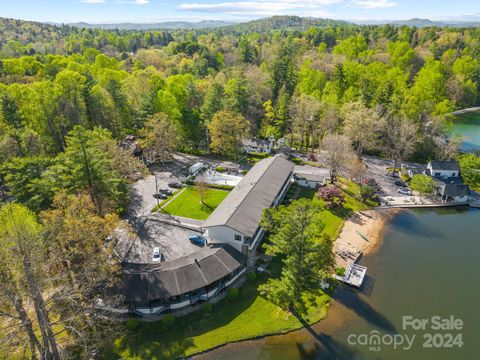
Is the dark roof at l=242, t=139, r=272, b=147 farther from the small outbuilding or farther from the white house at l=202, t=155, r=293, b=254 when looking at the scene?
the white house at l=202, t=155, r=293, b=254

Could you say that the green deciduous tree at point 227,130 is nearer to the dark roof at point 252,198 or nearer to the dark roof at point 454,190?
the dark roof at point 252,198

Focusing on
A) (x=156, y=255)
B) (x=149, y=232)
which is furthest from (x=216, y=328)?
(x=149, y=232)

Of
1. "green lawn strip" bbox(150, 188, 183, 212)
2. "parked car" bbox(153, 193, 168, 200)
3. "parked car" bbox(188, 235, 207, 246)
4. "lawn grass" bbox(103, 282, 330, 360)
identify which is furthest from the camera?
"parked car" bbox(153, 193, 168, 200)

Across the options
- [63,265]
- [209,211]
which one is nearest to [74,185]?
[63,265]

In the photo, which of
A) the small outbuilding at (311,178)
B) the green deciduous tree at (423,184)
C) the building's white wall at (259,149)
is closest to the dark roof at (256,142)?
the building's white wall at (259,149)

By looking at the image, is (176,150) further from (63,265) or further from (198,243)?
(63,265)

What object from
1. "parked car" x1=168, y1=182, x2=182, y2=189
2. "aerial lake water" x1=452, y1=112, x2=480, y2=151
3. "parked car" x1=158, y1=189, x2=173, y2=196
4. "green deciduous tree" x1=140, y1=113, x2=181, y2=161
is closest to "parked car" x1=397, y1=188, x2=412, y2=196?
"aerial lake water" x1=452, y1=112, x2=480, y2=151
